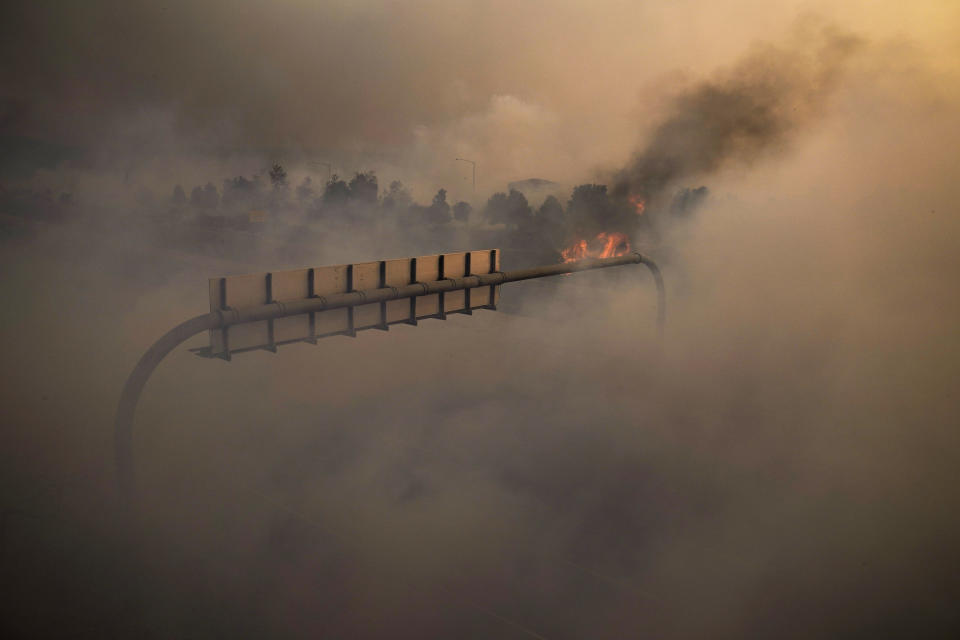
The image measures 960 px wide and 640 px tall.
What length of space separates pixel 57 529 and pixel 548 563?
9082 mm

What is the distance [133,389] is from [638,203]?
177ft

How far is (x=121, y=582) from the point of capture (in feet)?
38.8

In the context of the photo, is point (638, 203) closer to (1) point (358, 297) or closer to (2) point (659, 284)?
(2) point (659, 284)

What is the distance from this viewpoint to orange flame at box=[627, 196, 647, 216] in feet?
189

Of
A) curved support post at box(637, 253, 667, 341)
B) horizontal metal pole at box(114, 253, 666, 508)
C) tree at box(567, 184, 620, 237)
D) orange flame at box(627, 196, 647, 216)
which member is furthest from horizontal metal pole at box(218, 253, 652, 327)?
tree at box(567, 184, 620, 237)

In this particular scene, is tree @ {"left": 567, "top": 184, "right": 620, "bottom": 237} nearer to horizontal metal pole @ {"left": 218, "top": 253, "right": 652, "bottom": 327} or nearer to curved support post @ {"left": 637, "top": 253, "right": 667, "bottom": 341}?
curved support post @ {"left": 637, "top": 253, "right": 667, "bottom": 341}

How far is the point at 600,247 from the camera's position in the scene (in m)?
61.9

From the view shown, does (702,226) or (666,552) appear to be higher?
(702,226)

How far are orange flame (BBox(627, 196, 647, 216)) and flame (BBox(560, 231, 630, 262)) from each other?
2.55m

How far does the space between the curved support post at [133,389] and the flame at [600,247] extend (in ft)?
148

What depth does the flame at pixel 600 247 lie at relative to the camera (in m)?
54.8

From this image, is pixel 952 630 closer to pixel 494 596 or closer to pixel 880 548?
pixel 880 548

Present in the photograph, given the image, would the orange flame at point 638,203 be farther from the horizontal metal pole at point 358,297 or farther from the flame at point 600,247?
the horizontal metal pole at point 358,297

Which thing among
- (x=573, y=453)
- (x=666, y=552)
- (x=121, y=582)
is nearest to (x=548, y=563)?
(x=666, y=552)
